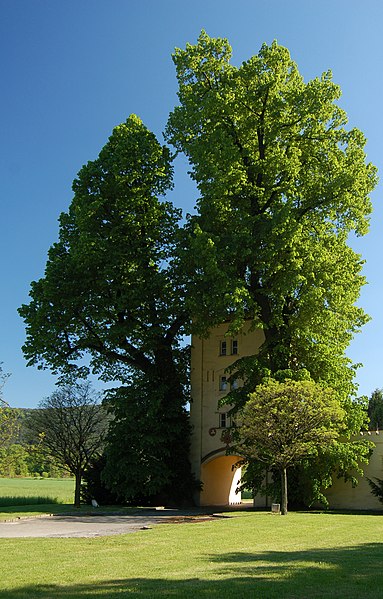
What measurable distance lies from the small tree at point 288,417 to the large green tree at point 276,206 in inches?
138

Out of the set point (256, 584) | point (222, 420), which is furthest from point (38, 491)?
point (256, 584)

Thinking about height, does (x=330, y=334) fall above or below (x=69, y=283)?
below

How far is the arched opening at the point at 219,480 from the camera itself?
110 feet

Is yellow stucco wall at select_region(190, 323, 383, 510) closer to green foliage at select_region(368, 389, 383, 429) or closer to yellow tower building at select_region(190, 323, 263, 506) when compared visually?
yellow tower building at select_region(190, 323, 263, 506)

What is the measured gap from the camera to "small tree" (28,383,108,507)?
1247 inches

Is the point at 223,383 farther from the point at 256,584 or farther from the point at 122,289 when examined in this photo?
the point at 256,584

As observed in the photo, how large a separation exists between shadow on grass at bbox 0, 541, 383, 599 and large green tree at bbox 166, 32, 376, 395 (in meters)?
16.4

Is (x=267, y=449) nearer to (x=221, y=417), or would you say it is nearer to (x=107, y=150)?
(x=221, y=417)

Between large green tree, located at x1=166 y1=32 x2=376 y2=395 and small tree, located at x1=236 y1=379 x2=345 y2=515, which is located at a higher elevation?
large green tree, located at x1=166 y1=32 x2=376 y2=395

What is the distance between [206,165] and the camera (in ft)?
91.4

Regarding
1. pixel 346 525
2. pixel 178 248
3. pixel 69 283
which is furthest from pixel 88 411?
pixel 346 525

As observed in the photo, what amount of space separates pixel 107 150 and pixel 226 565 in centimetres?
2656

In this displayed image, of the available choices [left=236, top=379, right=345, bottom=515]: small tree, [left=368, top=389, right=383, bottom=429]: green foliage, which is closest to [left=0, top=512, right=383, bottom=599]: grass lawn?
[left=236, top=379, right=345, bottom=515]: small tree

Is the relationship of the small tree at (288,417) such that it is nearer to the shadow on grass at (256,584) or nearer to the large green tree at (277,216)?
the large green tree at (277,216)
